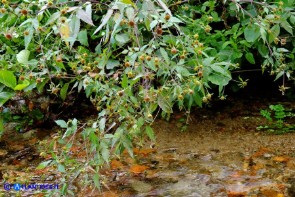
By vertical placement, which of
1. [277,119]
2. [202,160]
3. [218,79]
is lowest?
[202,160]

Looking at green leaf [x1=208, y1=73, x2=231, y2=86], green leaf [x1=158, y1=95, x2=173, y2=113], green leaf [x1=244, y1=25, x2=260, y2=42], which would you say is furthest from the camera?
green leaf [x1=244, y1=25, x2=260, y2=42]

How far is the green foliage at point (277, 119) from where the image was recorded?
10.3 feet

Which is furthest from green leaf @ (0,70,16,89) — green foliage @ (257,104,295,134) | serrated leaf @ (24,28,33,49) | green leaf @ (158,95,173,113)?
green foliage @ (257,104,295,134)

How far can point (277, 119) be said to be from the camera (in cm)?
327

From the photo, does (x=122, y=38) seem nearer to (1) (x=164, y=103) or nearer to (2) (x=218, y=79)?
(1) (x=164, y=103)

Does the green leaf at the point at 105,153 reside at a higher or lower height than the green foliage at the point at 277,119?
higher

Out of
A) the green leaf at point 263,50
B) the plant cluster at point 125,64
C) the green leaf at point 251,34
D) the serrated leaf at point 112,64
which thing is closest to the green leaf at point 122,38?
the plant cluster at point 125,64

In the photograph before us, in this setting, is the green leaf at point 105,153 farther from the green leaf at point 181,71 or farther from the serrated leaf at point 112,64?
the serrated leaf at point 112,64

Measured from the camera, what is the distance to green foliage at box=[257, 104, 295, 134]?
3129 mm

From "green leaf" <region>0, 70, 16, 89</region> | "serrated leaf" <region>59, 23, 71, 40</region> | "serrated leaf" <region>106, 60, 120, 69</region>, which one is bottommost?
"serrated leaf" <region>106, 60, 120, 69</region>

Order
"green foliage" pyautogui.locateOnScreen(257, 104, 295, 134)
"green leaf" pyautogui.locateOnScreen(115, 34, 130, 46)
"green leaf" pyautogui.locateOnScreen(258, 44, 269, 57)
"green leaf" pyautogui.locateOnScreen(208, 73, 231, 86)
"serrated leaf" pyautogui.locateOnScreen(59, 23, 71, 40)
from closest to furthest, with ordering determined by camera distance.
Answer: "serrated leaf" pyautogui.locateOnScreen(59, 23, 71, 40), "green leaf" pyautogui.locateOnScreen(115, 34, 130, 46), "green leaf" pyautogui.locateOnScreen(208, 73, 231, 86), "green leaf" pyautogui.locateOnScreen(258, 44, 269, 57), "green foliage" pyautogui.locateOnScreen(257, 104, 295, 134)

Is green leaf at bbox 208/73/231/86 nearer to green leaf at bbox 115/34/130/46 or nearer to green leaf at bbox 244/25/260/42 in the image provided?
green leaf at bbox 244/25/260/42

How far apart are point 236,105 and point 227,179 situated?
3.66 ft

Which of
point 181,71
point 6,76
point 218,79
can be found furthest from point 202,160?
point 6,76
